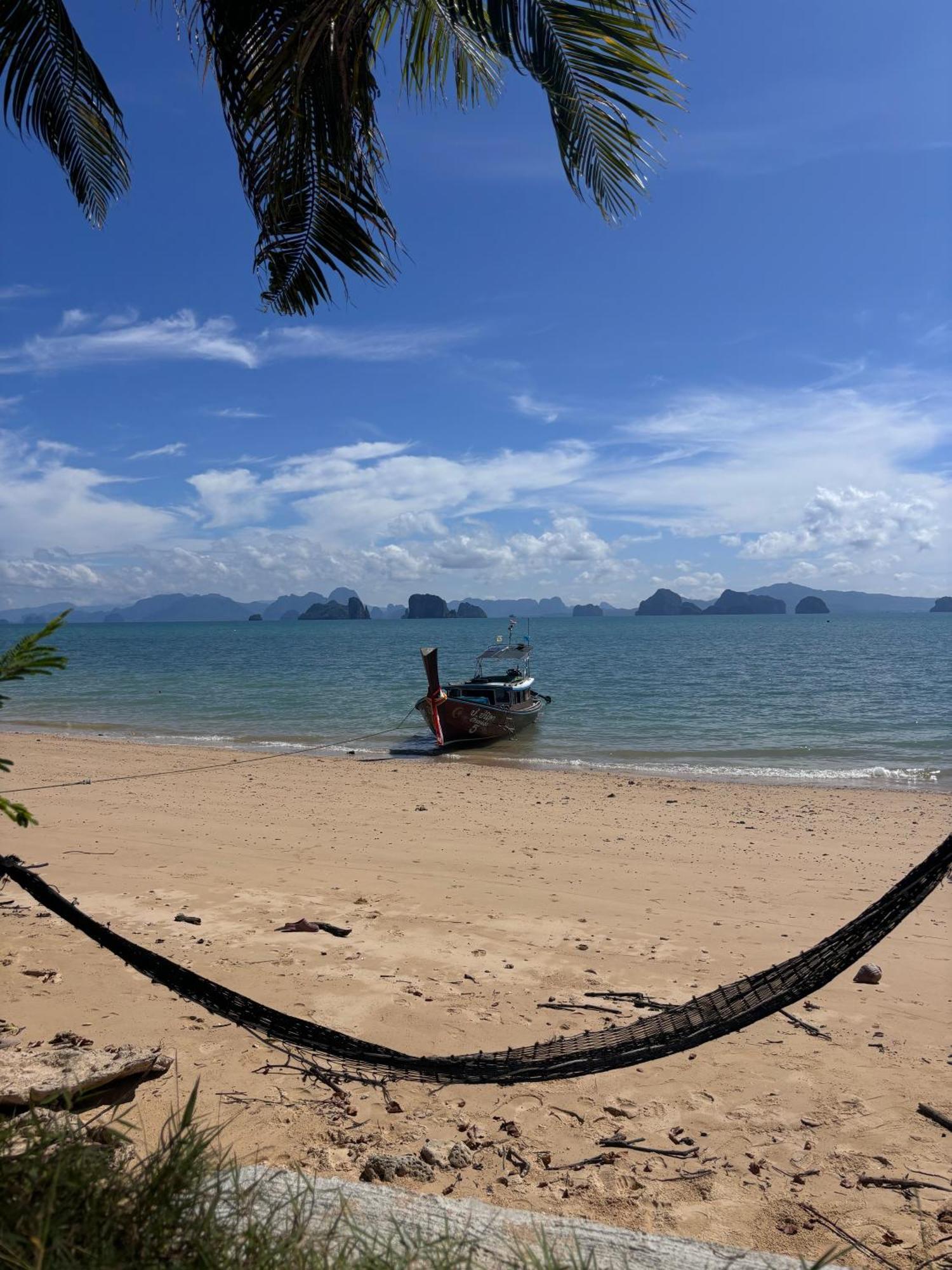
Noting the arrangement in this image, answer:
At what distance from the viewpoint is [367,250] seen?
185 inches

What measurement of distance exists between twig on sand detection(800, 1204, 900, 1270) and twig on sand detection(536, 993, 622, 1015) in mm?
1849

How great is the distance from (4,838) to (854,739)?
18.1 m

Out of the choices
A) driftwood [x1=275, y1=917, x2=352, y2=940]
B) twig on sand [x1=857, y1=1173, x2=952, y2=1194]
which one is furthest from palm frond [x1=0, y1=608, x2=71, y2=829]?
driftwood [x1=275, y1=917, x2=352, y2=940]

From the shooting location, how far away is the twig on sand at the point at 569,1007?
190 inches

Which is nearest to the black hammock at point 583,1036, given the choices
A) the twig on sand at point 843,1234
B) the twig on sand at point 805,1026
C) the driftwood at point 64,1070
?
the driftwood at point 64,1070

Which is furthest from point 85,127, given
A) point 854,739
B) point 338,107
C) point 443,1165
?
point 854,739

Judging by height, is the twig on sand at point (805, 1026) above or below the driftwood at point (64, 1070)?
below

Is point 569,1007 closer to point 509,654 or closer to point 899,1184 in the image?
point 899,1184

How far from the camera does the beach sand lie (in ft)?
10.5

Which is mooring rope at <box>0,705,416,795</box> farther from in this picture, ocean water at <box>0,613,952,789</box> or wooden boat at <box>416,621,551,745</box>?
wooden boat at <box>416,621,551,745</box>

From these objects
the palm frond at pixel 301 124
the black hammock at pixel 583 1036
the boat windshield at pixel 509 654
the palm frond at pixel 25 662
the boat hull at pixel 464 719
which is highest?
the palm frond at pixel 301 124

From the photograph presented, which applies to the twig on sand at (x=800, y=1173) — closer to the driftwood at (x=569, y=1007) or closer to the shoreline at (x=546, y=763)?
the driftwood at (x=569, y=1007)

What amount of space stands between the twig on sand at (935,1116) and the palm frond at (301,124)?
479cm

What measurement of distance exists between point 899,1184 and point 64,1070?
9.74 feet
